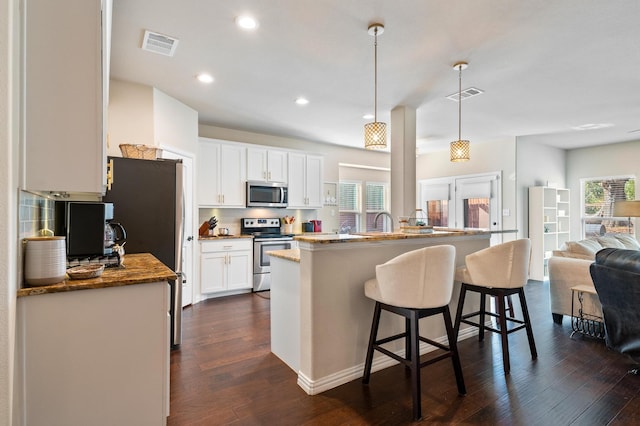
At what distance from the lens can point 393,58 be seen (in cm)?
288

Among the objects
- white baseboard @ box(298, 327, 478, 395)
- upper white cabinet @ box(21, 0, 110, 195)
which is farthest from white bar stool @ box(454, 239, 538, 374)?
upper white cabinet @ box(21, 0, 110, 195)

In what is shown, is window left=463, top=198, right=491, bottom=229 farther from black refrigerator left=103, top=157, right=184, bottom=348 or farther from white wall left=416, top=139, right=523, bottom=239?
black refrigerator left=103, top=157, right=184, bottom=348

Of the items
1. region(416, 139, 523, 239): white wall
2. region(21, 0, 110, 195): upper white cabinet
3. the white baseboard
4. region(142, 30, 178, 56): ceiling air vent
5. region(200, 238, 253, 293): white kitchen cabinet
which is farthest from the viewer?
region(416, 139, 523, 239): white wall

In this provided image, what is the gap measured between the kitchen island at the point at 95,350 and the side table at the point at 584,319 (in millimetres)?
3650

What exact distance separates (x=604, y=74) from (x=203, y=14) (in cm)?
370

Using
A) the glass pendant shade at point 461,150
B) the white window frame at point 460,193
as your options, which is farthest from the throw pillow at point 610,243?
the glass pendant shade at point 461,150

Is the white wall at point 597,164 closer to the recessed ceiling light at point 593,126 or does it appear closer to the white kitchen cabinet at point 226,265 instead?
the recessed ceiling light at point 593,126

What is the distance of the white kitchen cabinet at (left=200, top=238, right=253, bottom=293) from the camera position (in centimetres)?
452

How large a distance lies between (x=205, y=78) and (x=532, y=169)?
583cm

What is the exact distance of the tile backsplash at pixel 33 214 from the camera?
1340 millimetres

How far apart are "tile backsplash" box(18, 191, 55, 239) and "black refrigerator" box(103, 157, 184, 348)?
2.01 feet

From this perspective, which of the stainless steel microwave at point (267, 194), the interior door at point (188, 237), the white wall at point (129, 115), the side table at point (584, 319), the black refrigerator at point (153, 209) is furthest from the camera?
the stainless steel microwave at point (267, 194)

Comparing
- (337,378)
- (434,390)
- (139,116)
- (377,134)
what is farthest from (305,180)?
(434,390)

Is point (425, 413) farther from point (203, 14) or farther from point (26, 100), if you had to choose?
point (203, 14)
